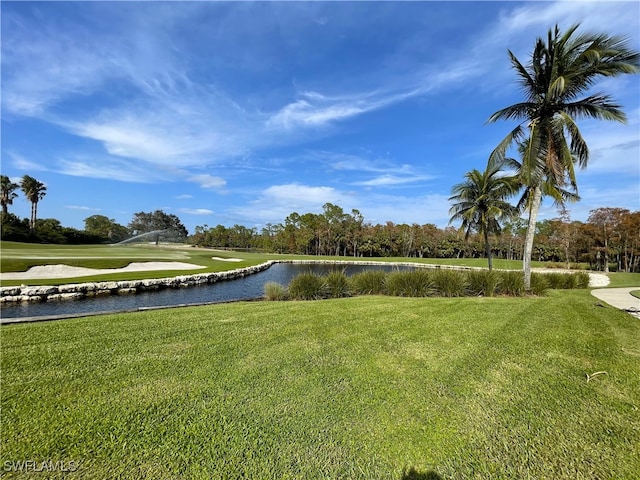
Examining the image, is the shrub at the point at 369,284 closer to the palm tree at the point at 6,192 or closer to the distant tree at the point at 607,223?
the distant tree at the point at 607,223

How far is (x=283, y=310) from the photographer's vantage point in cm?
567

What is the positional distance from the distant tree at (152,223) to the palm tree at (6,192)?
47.4 m

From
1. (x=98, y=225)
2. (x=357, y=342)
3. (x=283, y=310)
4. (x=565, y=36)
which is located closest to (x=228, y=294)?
(x=283, y=310)

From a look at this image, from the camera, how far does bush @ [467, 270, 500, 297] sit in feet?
27.5

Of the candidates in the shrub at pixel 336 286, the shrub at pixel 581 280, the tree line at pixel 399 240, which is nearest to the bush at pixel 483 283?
the shrub at pixel 336 286

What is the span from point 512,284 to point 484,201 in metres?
6.86

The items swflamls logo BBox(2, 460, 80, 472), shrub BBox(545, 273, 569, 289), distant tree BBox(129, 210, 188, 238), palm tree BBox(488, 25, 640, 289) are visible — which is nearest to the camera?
swflamls logo BBox(2, 460, 80, 472)

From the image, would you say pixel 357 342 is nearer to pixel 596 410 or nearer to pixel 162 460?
pixel 596 410

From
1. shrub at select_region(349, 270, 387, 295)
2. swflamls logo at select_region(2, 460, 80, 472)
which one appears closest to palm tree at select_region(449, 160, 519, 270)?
shrub at select_region(349, 270, 387, 295)

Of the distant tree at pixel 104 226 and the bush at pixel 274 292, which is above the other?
the distant tree at pixel 104 226

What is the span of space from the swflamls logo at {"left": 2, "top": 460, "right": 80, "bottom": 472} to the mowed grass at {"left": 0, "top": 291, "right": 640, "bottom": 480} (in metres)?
0.02

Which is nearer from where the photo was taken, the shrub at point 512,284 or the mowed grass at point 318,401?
the mowed grass at point 318,401

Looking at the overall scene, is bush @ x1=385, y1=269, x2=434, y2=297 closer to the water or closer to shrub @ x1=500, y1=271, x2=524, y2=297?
the water

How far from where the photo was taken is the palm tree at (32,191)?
36344mm
